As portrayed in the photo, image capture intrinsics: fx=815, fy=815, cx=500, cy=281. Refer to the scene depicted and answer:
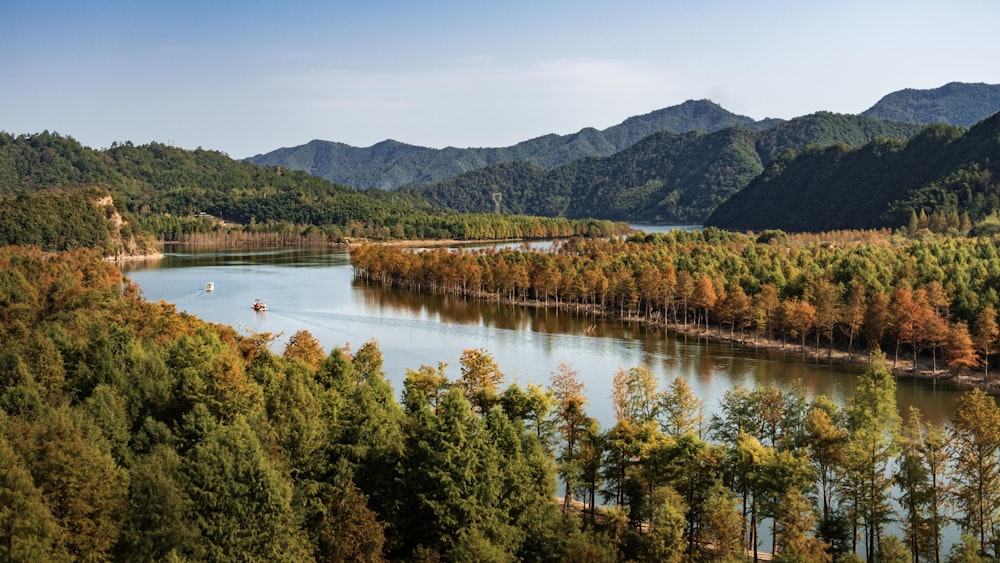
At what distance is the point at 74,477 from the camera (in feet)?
46.8

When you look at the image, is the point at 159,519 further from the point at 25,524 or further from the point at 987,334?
the point at 987,334

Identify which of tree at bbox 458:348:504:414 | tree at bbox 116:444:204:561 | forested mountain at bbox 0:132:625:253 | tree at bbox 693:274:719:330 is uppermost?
forested mountain at bbox 0:132:625:253

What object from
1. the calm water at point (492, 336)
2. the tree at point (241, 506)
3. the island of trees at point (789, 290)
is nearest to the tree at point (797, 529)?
the tree at point (241, 506)

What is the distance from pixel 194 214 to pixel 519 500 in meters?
148

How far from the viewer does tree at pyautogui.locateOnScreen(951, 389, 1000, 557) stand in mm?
17141

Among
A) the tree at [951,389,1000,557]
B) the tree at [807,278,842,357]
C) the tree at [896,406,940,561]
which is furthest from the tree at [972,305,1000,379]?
the tree at [896,406,940,561]

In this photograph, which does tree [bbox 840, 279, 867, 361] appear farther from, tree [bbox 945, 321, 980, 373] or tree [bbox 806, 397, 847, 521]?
tree [bbox 806, 397, 847, 521]

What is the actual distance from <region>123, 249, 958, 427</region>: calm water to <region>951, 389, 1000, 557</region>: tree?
10.3 m

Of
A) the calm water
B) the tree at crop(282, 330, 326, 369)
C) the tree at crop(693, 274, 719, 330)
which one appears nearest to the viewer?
the tree at crop(282, 330, 326, 369)

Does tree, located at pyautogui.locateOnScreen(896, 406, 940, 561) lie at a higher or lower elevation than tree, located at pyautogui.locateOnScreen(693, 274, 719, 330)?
lower

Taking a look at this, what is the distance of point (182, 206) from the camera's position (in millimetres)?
155125

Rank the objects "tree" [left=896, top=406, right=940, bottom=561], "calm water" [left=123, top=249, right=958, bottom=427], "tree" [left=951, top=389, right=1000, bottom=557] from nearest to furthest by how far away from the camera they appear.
A: "tree" [left=896, top=406, right=940, bottom=561], "tree" [left=951, top=389, right=1000, bottom=557], "calm water" [left=123, top=249, right=958, bottom=427]

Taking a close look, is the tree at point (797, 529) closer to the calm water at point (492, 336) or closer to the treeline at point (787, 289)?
the calm water at point (492, 336)

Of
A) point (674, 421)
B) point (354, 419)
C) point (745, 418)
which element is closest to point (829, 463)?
point (745, 418)
